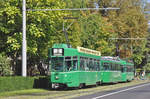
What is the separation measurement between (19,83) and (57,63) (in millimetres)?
3150

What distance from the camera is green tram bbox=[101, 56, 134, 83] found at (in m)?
37.3

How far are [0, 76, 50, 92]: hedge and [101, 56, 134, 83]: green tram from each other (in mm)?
8900

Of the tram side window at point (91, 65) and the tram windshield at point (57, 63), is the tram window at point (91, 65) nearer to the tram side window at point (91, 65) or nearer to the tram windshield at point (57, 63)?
the tram side window at point (91, 65)

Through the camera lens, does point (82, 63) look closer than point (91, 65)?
Yes

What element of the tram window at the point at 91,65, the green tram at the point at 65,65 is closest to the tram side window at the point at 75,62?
the green tram at the point at 65,65

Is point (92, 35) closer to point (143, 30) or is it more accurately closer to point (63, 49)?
point (143, 30)

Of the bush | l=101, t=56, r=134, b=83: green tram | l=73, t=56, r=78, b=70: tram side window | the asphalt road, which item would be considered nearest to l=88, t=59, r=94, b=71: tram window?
l=73, t=56, r=78, b=70: tram side window

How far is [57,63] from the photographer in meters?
27.0

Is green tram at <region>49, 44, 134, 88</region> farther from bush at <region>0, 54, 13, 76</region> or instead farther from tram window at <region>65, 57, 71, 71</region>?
bush at <region>0, 54, 13, 76</region>

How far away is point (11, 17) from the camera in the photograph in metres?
32.0

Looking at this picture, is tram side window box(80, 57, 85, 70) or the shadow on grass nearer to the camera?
tram side window box(80, 57, 85, 70)

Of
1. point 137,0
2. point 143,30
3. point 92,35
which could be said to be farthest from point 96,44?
point 137,0

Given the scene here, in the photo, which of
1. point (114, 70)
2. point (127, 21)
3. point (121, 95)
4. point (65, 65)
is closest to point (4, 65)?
point (65, 65)

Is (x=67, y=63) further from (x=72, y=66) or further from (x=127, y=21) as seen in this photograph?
(x=127, y=21)
